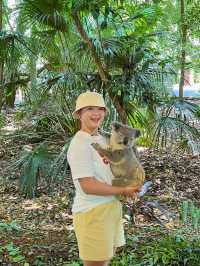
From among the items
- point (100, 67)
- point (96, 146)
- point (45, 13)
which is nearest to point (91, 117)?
point (96, 146)

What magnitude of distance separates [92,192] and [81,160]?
17 centimetres

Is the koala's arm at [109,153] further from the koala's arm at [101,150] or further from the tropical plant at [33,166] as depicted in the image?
the tropical plant at [33,166]

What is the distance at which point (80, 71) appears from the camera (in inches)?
224

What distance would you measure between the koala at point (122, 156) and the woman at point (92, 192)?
4 cm

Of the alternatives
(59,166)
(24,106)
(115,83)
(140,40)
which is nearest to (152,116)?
(115,83)

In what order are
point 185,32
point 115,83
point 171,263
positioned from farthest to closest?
1. point 185,32
2. point 115,83
3. point 171,263

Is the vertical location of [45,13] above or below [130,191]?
above

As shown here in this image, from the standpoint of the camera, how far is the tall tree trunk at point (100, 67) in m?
5.28

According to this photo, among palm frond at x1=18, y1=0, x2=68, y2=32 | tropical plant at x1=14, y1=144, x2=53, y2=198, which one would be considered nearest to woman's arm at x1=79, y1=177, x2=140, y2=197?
tropical plant at x1=14, y1=144, x2=53, y2=198

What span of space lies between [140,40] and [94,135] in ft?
10.7

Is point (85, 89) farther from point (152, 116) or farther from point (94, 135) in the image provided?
point (94, 135)

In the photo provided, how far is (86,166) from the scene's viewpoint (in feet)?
7.39

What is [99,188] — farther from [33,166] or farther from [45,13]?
[45,13]

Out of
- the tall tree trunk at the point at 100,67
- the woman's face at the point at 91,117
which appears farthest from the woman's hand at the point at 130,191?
the tall tree trunk at the point at 100,67
